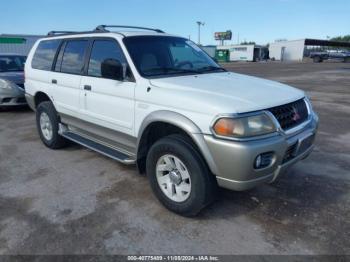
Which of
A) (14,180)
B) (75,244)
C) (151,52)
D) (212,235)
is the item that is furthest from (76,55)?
(212,235)

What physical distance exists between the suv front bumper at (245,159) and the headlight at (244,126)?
0.07 m

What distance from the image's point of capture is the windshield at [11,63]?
949 centimetres

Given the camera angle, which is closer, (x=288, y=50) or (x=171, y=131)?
(x=171, y=131)

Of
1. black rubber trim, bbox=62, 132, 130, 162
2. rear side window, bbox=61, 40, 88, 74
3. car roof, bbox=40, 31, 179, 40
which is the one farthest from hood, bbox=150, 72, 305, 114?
rear side window, bbox=61, 40, 88, 74

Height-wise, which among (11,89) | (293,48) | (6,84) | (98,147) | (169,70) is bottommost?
(98,147)

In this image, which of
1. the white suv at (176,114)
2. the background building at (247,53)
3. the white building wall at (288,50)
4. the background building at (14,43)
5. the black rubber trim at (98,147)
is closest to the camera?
the white suv at (176,114)

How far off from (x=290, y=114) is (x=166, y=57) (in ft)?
5.83

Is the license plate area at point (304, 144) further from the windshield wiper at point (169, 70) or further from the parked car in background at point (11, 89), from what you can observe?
the parked car in background at point (11, 89)

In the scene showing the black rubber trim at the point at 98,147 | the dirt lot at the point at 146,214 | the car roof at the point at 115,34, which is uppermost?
the car roof at the point at 115,34

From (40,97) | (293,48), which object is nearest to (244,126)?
(40,97)

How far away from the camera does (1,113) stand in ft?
29.7

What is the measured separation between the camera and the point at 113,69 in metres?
3.64

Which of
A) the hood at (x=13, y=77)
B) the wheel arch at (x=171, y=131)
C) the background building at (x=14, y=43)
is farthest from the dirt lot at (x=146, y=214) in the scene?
the background building at (x=14, y=43)

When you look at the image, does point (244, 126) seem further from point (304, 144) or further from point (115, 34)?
point (115, 34)
